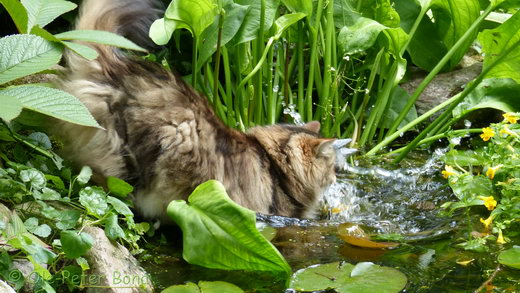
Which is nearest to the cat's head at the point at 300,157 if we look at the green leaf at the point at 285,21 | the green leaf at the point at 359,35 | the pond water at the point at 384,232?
the pond water at the point at 384,232

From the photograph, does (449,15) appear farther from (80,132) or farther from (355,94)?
(80,132)

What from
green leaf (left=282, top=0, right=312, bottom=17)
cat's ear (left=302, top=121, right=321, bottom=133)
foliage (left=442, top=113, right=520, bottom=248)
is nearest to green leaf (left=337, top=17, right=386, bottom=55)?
green leaf (left=282, top=0, right=312, bottom=17)

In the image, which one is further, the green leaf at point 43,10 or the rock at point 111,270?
the green leaf at point 43,10

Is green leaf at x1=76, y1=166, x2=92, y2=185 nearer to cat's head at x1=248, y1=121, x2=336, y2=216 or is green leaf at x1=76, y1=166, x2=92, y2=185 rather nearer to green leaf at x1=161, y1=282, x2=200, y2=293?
green leaf at x1=161, y1=282, x2=200, y2=293

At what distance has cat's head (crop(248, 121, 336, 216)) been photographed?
3.87 m

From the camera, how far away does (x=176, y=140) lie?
3.28 m

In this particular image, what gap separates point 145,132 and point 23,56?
0.71m

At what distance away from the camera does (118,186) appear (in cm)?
314

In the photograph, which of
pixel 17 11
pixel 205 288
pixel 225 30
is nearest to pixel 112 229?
pixel 205 288

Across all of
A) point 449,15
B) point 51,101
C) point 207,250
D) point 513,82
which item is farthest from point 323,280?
point 449,15

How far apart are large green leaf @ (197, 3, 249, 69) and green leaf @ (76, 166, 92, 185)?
114cm

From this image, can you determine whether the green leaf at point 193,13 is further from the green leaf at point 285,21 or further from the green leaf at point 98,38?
the green leaf at point 98,38

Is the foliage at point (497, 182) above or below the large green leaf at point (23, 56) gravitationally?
below

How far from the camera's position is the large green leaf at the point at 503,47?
4.36m
